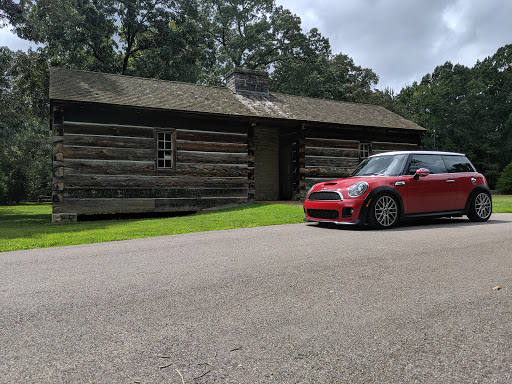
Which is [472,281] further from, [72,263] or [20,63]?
[20,63]

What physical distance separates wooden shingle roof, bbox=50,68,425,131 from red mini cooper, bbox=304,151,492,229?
316 inches

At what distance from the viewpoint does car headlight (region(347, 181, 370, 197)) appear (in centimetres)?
849

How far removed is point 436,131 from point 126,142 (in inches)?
1344

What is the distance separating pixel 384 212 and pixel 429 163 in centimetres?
190

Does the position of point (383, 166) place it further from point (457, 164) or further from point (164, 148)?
point (164, 148)

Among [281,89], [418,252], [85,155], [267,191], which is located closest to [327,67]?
[281,89]

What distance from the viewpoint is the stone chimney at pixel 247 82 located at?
19.9m

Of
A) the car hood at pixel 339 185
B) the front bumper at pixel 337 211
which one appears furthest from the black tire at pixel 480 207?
the front bumper at pixel 337 211

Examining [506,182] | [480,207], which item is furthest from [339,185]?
[506,182]

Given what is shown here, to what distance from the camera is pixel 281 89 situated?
3556 cm

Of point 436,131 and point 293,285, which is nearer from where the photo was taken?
point 293,285

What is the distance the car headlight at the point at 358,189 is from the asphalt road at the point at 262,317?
2570 millimetres

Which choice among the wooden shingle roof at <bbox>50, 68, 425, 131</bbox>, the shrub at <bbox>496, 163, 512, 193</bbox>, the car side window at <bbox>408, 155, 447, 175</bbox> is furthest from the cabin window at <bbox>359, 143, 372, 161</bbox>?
the shrub at <bbox>496, 163, 512, 193</bbox>

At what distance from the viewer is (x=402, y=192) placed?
8.73 meters
